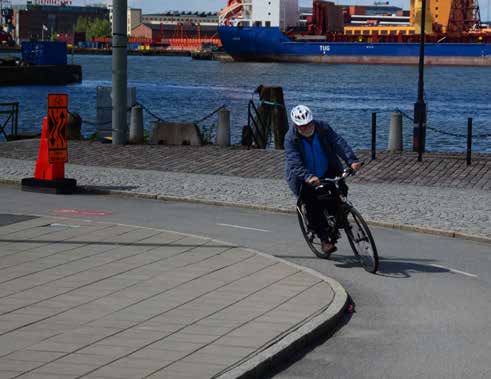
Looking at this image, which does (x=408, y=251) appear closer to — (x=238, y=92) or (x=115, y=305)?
(x=115, y=305)

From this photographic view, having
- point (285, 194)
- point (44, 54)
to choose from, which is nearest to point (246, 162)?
point (285, 194)

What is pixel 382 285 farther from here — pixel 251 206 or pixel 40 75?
pixel 40 75

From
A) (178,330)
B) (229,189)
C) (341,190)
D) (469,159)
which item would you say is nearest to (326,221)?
(341,190)

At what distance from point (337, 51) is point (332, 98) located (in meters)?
67.2

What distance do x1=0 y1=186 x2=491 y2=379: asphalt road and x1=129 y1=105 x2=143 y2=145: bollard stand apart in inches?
307

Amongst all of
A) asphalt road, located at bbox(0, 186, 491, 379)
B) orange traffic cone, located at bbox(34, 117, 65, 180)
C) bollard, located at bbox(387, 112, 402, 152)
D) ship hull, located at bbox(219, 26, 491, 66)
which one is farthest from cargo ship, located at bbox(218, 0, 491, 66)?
asphalt road, located at bbox(0, 186, 491, 379)

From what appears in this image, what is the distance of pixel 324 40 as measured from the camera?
456 ft

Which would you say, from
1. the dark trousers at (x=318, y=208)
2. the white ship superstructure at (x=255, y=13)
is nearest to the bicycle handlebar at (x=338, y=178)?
the dark trousers at (x=318, y=208)

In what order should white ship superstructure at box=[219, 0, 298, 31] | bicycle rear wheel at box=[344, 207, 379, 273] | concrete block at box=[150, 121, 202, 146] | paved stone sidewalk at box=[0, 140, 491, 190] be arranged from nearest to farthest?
bicycle rear wheel at box=[344, 207, 379, 273] < paved stone sidewalk at box=[0, 140, 491, 190] < concrete block at box=[150, 121, 202, 146] < white ship superstructure at box=[219, 0, 298, 31]

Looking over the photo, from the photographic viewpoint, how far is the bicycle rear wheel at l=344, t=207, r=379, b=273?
9797 millimetres

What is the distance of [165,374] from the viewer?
19.6ft

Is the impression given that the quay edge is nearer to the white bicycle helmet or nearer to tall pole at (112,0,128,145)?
tall pole at (112,0,128,145)

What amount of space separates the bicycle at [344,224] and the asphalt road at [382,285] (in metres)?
0.14

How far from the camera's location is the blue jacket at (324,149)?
33.3ft
